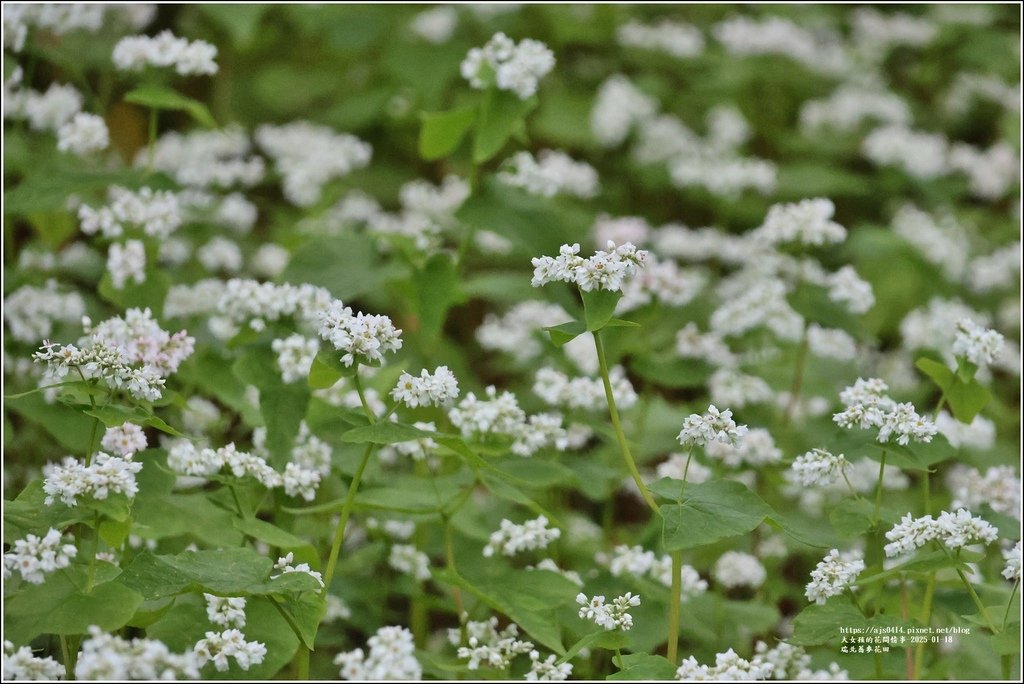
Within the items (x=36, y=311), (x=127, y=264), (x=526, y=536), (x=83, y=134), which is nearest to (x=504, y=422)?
(x=526, y=536)

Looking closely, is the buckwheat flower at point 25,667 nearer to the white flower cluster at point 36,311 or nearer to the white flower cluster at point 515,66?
the white flower cluster at point 36,311

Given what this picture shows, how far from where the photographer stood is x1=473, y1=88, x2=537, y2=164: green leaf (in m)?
2.72

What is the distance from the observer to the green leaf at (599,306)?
1.83 metres

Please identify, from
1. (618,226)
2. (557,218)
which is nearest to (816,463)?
(557,218)

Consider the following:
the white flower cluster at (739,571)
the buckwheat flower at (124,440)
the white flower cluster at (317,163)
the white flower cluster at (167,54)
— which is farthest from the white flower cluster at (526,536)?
the white flower cluster at (317,163)

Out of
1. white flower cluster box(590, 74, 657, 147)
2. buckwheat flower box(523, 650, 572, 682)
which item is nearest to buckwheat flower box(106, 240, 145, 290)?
buckwheat flower box(523, 650, 572, 682)

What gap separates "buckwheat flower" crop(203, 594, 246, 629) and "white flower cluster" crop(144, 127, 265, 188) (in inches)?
75.9

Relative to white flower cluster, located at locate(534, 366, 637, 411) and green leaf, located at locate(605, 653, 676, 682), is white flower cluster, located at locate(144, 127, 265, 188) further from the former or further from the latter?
green leaf, located at locate(605, 653, 676, 682)

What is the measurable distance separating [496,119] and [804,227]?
91 cm

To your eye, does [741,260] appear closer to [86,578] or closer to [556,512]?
[556,512]

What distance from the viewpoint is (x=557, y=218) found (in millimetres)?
2922

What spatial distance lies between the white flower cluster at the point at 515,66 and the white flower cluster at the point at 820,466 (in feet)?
3.88

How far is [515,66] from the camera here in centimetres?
269

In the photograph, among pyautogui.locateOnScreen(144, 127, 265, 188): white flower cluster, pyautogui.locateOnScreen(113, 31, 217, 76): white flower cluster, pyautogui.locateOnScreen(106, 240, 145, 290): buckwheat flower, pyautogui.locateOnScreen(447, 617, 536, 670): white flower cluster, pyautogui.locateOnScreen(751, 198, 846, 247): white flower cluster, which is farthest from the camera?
pyautogui.locateOnScreen(144, 127, 265, 188): white flower cluster
